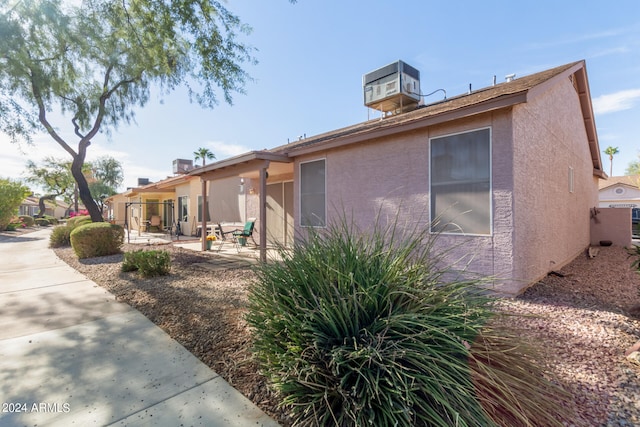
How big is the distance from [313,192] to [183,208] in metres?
12.8

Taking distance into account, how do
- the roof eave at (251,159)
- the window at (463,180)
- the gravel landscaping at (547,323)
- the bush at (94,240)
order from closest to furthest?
the gravel landscaping at (547,323) → the window at (463,180) → the roof eave at (251,159) → the bush at (94,240)

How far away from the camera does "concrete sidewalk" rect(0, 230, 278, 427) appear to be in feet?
Result: 7.80

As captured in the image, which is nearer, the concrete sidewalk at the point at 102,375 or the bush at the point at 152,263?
the concrete sidewalk at the point at 102,375

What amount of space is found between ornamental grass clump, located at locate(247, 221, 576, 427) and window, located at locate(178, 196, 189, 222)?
16413 mm

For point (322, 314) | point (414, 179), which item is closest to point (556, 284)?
point (414, 179)

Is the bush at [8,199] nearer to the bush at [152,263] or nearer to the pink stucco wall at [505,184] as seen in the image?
the bush at [152,263]

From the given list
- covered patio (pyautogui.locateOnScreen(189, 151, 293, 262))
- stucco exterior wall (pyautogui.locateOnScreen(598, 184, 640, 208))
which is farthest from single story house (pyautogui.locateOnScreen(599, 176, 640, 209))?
covered patio (pyautogui.locateOnScreen(189, 151, 293, 262))

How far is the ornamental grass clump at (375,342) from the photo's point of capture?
191 centimetres

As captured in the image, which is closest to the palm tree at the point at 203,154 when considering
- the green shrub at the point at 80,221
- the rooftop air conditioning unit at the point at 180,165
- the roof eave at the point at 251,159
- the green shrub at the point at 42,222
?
the rooftop air conditioning unit at the point at 180,165

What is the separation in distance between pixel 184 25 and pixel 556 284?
33.9 ft

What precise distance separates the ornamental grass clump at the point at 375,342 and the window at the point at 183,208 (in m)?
16.4

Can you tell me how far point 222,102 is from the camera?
28.1 feet

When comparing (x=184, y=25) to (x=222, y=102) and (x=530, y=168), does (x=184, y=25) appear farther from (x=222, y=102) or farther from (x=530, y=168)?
(x=530, y=168)

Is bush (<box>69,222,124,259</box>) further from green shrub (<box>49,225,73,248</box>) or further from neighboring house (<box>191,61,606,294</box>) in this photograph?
neighboring house (<box>191,61,606,294</box>)
